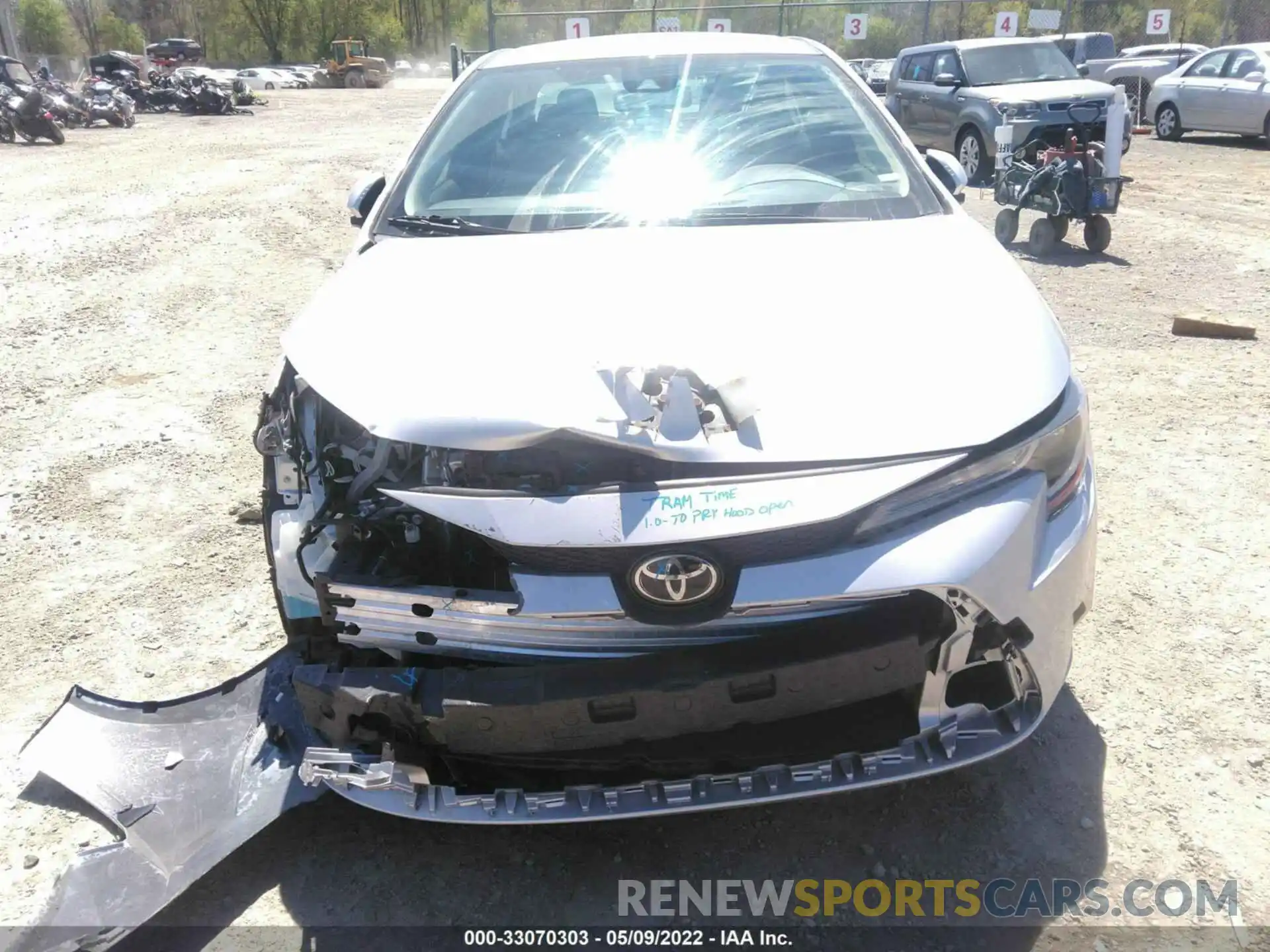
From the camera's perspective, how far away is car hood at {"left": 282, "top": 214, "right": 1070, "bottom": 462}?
1874 millimetres

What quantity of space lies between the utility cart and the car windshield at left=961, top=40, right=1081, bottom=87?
3940 mm

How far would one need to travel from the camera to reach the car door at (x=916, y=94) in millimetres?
12820

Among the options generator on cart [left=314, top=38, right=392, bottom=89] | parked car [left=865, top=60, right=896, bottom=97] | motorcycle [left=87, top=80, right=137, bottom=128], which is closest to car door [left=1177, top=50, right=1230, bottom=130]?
parked car [left=865, top=60, right=896, bottom=97]

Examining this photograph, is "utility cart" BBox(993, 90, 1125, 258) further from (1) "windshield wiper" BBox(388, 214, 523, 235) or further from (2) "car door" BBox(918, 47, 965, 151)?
(1) "windshield wiper" BBox(388, 214, 523, 235)

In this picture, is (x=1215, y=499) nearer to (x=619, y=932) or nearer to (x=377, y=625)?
(x=619, y=932)

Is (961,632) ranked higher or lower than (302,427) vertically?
lower

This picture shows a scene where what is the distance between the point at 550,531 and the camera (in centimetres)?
177

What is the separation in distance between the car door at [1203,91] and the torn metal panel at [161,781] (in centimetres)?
1636

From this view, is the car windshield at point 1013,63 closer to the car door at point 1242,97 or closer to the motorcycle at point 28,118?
the car door at point 1242,97

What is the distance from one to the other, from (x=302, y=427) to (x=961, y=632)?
4.93 ft

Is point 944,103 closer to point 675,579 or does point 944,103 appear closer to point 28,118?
point 675,579

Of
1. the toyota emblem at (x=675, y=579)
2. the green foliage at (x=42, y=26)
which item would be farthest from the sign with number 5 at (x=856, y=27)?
the green foliage at (x=42, y=26)

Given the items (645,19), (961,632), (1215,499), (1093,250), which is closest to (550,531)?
(961,632)

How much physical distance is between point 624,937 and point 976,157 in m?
11.6
